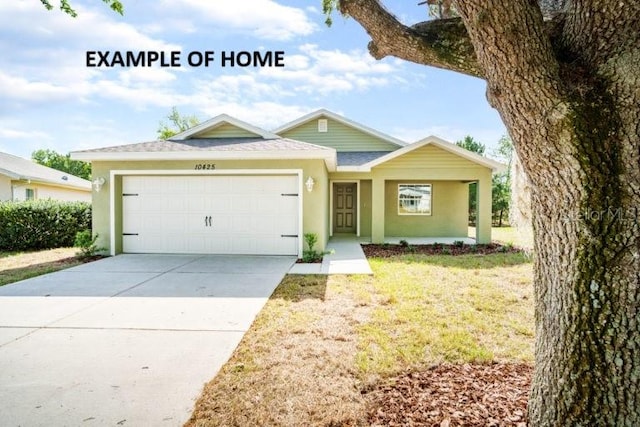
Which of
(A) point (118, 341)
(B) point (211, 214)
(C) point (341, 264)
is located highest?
(B) point (211, 214)

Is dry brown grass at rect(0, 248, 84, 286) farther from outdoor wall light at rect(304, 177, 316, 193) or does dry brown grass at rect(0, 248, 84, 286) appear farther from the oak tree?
the oak tree

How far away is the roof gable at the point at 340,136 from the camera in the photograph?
49.9 feet

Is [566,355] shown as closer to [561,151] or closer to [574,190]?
[574,190]

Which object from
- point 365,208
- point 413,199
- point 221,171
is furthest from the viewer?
point 365,208

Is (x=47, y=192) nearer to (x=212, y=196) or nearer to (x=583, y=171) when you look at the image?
(x=212, y=196)

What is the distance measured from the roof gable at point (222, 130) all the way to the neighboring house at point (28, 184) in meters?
9.86

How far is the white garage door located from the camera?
9.30 metres

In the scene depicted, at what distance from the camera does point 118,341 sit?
150 inches

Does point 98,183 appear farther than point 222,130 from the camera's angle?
No

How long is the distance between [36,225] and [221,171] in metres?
7.40

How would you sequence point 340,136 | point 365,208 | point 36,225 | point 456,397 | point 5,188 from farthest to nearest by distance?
point 5,188, point 340,136, point 365,208, point 36,225, point 456,397

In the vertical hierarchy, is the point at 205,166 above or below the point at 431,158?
below

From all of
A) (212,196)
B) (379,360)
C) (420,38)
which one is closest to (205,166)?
(212,196)

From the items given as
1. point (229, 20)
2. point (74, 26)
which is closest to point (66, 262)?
point (74, 26)
